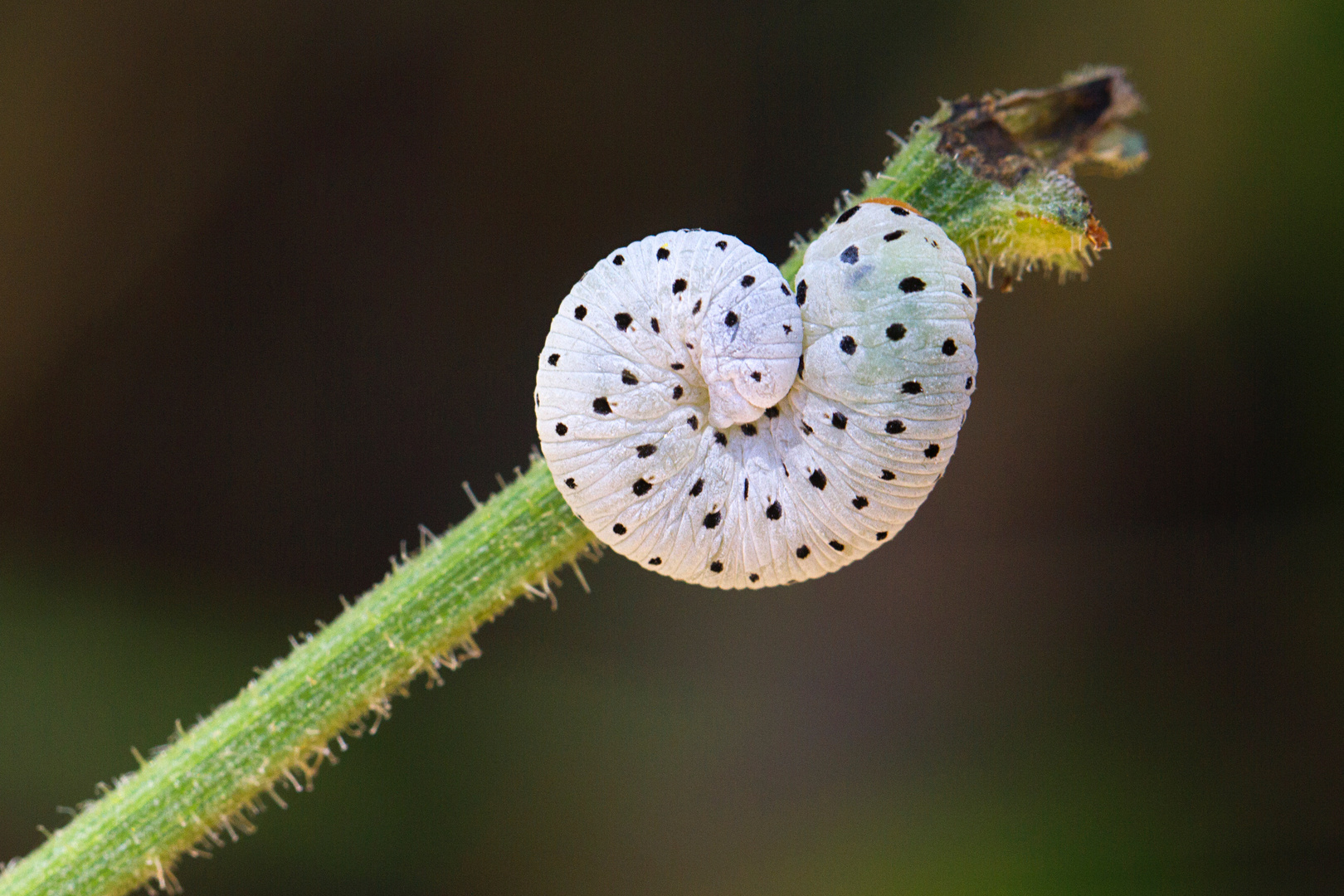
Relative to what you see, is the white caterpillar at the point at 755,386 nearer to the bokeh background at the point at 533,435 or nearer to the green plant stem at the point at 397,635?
the green plant stem at the point at 397,635

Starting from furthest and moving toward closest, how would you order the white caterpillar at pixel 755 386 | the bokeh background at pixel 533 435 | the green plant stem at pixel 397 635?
the bokeh background at pixel 533 435 < the green plant stem at pixel 397 635 < the white caterpillar at pixel 755 386

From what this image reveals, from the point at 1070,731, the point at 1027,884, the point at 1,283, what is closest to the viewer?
the point at 1027,884

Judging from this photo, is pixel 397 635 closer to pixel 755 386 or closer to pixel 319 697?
pixel 319 697

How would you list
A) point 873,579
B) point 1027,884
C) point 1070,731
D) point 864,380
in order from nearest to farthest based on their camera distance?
point 864,380 → point 1027,884 → point 1070,731 → point 873,579

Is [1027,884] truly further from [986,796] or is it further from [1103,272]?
[1103,272]

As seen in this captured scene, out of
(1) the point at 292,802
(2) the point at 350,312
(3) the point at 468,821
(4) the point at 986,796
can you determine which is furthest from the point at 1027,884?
(2) the point at 350,312

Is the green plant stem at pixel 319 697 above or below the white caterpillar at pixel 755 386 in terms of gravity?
below

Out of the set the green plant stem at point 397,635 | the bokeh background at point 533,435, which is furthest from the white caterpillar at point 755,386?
the bokeh background at point 533,435

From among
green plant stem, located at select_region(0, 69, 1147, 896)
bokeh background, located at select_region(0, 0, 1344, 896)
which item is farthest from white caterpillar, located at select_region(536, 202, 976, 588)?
bokeh background, located at select_region(0, 0, 1344, 896)
